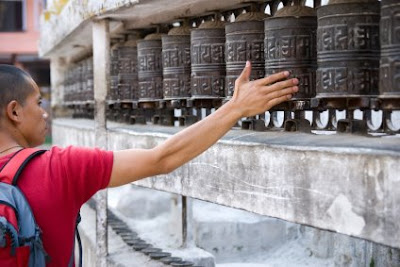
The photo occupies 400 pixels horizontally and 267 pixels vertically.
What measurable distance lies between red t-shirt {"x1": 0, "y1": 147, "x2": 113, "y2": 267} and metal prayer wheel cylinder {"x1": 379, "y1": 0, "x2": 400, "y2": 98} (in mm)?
1133

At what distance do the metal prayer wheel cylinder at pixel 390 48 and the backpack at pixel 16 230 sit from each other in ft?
→ 4.79

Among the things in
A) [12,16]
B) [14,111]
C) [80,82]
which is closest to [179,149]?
[14,111]

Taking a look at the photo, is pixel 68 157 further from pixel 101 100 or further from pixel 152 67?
pixel 101 100

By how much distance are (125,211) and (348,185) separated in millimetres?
7484

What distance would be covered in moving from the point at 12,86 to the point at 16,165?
34cm

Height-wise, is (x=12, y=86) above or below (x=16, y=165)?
above

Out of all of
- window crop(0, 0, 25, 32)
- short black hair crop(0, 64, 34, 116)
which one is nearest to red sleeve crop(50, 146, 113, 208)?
short black hair crop(0, 64, 34, 116)

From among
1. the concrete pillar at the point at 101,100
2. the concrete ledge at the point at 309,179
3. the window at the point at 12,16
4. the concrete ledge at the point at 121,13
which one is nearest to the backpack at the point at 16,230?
the concrete ledge at the point at 309,179

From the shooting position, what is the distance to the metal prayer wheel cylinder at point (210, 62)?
4766mm

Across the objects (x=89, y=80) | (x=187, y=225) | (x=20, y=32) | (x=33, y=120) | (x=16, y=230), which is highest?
(x=20, y=32)

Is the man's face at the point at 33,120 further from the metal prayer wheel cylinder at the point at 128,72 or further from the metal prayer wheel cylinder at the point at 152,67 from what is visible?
the metal prayer wheel cylinder at the point at 128,72

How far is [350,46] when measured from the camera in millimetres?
3525

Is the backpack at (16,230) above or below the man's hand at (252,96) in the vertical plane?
below

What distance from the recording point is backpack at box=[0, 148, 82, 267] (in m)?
2.79
